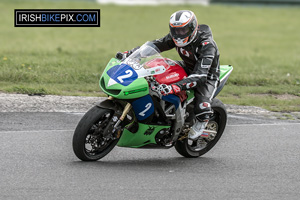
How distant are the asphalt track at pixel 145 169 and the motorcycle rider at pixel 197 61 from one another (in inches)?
26.2

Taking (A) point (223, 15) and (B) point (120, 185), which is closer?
(B) point (120, 185)

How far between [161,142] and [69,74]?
6320 millimetres

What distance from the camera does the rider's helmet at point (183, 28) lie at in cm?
712

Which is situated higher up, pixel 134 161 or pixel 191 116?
pixel 191 116

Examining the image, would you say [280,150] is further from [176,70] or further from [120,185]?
[120,185]

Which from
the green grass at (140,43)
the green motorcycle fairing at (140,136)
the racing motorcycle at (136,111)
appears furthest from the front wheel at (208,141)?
the green grass at (140,43)

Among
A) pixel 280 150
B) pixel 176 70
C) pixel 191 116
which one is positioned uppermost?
pixel 176 70

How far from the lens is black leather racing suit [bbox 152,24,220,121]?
712 cm

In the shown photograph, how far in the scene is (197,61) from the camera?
7.26m

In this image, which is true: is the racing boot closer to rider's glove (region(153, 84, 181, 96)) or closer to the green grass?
rider's glove (region(153, 84, 181, 96))

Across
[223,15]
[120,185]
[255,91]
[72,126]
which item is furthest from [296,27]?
[120,185]

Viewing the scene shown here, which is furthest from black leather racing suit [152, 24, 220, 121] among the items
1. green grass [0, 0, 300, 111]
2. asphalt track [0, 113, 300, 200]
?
green grass [0, 0, 300, 111]

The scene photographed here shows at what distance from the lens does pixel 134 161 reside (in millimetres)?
7383

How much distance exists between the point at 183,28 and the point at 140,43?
55.5 feet
